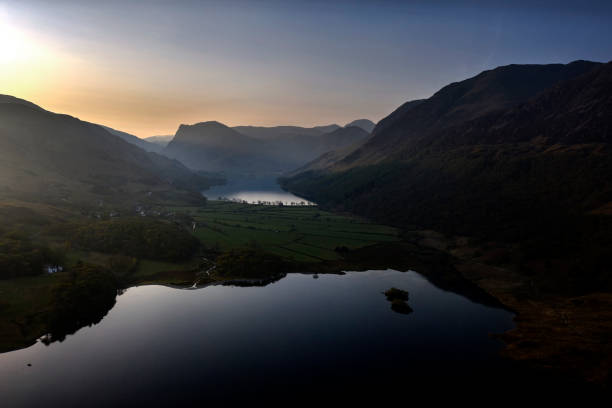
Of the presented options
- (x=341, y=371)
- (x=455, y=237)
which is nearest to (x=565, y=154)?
(x=455, y=237)

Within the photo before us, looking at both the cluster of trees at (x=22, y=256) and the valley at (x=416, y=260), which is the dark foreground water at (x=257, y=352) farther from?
the cluster of trees at (x=22, y=256)

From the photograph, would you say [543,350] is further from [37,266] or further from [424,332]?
[37,266]

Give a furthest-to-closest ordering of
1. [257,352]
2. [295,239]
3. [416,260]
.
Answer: [295,239], [416,260], [257,352]

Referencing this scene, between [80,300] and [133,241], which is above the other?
[133,241]

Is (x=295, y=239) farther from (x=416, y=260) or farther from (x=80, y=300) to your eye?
(x=80, y=300)

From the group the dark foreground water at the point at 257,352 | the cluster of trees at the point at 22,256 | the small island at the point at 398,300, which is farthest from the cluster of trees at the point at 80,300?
the small island at the point at 398,300

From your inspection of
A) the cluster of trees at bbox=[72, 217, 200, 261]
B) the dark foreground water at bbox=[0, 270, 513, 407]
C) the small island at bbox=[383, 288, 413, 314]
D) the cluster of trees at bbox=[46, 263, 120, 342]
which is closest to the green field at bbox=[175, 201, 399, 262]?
the cluster of trees at bbox=[72, 217, 200, 261]

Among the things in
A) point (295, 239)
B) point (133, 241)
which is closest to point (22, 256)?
point (133, 241)

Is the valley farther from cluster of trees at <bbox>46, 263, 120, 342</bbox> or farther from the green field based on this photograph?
the green field
